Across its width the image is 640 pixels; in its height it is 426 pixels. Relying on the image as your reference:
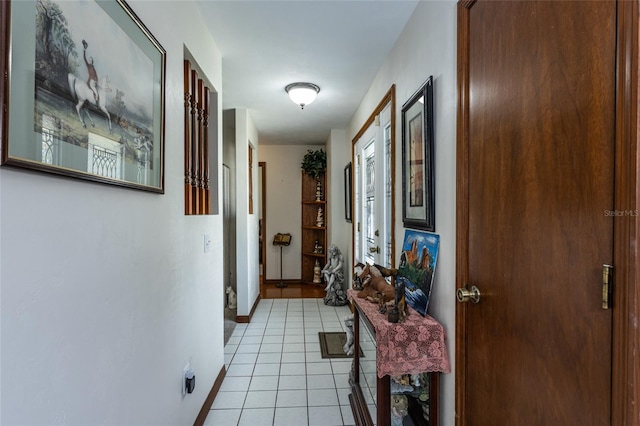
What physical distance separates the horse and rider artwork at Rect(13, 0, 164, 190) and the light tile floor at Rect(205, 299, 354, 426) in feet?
5.20

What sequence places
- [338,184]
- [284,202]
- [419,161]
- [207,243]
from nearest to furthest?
[419,161]
[207,243]
[338,184]
[284,202]

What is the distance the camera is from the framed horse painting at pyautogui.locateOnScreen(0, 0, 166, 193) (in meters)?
0.64

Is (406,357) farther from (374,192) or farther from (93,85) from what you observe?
(374,192)

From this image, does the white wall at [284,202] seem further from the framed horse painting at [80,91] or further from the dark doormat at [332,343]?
the framed horse painting at [80,91]

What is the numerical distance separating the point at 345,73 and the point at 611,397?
2.59 m

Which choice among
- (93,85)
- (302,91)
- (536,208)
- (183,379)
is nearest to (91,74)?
(93,85)

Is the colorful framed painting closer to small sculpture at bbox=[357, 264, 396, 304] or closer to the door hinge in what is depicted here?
small sculpture at bbox=[357, 264, 396, 304]

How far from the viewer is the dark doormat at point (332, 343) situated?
2.79 m

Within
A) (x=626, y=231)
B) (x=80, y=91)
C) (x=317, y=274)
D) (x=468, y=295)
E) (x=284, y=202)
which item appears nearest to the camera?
(x=626, y=231)

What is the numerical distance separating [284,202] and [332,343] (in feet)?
9.99

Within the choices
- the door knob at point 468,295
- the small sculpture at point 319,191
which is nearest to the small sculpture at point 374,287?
the door knob at point 468,295

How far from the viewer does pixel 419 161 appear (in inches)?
67.7

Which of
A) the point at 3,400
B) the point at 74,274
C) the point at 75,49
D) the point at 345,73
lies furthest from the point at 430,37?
the point at 3,400

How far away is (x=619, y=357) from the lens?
0.66 meters
